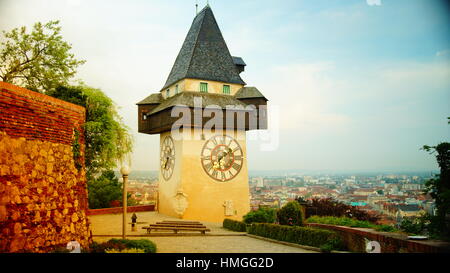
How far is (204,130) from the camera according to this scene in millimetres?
21578

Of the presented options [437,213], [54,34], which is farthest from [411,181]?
[54,34]

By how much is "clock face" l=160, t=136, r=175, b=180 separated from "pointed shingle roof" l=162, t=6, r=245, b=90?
404cm

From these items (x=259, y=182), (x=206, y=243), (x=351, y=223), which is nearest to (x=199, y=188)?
(x=259, y=182)

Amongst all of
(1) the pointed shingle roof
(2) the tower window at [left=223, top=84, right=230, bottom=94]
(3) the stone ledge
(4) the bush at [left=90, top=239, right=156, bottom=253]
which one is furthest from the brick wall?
(3) the stone ledge

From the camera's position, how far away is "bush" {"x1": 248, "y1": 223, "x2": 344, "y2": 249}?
35.8ft

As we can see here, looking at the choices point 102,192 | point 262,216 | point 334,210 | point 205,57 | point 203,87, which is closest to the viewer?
point 262,216

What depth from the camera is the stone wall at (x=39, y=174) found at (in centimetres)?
723

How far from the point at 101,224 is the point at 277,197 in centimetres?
864

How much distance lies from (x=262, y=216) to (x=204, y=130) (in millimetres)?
6786

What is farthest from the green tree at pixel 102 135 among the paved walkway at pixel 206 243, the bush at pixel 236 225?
the bush at pixel 236 225

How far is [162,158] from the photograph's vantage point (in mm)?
23922

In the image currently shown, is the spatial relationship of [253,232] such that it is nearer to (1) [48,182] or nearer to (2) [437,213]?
(2) [437,213]

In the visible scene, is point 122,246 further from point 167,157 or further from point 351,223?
point 167,157

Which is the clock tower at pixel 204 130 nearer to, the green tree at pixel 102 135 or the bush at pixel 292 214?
the green tree at pixel 102 135
